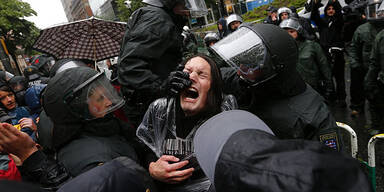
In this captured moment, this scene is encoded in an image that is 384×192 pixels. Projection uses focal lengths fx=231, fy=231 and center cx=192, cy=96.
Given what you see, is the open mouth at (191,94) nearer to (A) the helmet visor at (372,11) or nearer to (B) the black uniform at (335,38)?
(A) the helmet visor at (372,11)

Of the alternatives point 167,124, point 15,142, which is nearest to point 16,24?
point 15,142

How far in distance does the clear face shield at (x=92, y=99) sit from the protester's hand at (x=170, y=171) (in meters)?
0.62

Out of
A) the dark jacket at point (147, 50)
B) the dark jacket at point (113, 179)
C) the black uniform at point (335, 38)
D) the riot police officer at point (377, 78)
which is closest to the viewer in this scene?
the dark jacket at point (113, 179)

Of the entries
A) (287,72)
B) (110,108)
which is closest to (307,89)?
(287,72)

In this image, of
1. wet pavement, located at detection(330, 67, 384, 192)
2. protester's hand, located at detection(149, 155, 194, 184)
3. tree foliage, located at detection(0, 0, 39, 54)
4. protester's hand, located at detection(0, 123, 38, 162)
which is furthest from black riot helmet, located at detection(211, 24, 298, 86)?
tree foliage, located at detection(0, 0, 39, 54)

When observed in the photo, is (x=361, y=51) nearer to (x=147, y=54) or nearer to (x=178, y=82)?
(x=147, y=54)

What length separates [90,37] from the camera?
3869 millimetres

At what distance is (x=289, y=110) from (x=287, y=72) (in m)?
0.28

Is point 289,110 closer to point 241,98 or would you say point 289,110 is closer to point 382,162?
point 241,98

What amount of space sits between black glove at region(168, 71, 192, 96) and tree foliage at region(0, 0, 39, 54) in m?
18.7

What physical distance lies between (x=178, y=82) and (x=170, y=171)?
0.53m

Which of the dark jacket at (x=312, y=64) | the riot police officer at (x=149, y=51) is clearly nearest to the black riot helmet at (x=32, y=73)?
the riot police officer at (x=149, y=51)

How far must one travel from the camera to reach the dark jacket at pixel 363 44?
12.3 ft

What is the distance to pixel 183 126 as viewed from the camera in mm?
1519
